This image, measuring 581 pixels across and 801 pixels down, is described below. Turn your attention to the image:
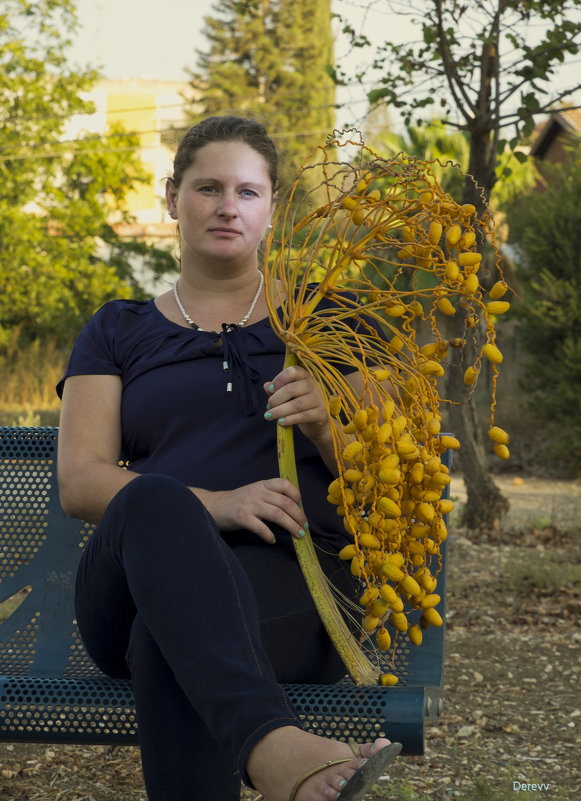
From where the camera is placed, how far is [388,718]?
209cm

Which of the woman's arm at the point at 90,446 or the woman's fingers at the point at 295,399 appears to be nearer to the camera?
the woman's fingers at the point at 295,399

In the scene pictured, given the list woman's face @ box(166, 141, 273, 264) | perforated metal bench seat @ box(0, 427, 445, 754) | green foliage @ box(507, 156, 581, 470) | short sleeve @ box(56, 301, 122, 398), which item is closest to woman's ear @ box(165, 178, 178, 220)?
woman's face @ box(166, 141, 273, 264)

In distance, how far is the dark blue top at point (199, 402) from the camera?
8.11ft

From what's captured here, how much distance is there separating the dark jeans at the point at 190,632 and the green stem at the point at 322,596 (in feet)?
0.18

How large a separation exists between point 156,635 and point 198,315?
1.09 m

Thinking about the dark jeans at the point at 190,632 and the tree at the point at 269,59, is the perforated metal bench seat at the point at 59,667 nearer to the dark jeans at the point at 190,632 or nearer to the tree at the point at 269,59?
the dark jeans at the point at 190,632

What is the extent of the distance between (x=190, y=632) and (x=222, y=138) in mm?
1431

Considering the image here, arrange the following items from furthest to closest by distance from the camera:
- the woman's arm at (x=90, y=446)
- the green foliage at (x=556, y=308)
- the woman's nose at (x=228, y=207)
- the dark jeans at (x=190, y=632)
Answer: the green foliage at (x=556, y=308), the woman's nose at (x=228, y=207), the woman's arm at (x=90, y=446), the dark jeans at (x=190, y=632)

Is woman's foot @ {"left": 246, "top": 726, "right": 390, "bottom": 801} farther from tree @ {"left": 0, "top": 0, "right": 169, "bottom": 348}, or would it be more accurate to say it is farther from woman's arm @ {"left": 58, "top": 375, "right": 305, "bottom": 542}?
tree @ {"left": 0, "top": 0, "right": 169, "bottom": 348}

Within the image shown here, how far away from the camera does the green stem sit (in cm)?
217

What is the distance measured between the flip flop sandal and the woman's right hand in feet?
2.05

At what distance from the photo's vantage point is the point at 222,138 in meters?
2.75

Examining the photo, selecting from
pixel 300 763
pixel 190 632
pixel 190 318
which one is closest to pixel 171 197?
pixel 190 318

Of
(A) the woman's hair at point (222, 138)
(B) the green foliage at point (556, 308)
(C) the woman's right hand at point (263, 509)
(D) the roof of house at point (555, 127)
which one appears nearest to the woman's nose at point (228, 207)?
(A) the woman's hair at point (222, 138)
